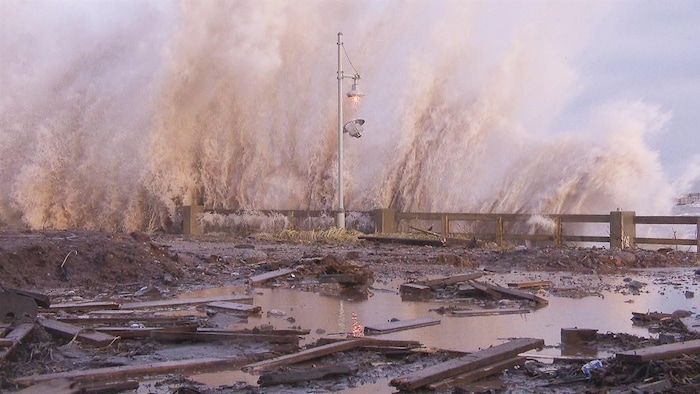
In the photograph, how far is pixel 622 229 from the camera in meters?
19.5

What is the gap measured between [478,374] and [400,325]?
7.82 ft

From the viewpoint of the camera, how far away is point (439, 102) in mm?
28625

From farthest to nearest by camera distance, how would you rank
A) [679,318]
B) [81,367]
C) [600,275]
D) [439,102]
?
[439,102]
[600,275]
[679,318]
[81,367]

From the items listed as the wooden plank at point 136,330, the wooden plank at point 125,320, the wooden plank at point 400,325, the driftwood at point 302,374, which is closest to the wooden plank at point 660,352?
the driftwood at point 302,374

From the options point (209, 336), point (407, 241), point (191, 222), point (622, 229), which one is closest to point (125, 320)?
point (209, 336)

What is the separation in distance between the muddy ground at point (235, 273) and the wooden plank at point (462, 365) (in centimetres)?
20

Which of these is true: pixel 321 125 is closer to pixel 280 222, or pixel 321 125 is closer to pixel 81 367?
pixel 280 222

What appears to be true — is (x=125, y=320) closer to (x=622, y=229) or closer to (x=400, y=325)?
(x=400, y=325)

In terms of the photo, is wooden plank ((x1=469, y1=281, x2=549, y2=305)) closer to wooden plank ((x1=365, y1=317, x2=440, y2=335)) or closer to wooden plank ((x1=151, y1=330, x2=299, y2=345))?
wooden plank ((x1=365, y1=317, x2=440, y2=335))

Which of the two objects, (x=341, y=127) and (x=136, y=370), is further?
(x=341, y=127)

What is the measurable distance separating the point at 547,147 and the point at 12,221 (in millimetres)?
18902

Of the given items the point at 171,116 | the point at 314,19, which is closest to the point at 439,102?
the point at 314,19

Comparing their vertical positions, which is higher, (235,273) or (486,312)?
(235,273)

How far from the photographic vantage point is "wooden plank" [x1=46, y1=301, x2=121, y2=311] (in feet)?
32.0
